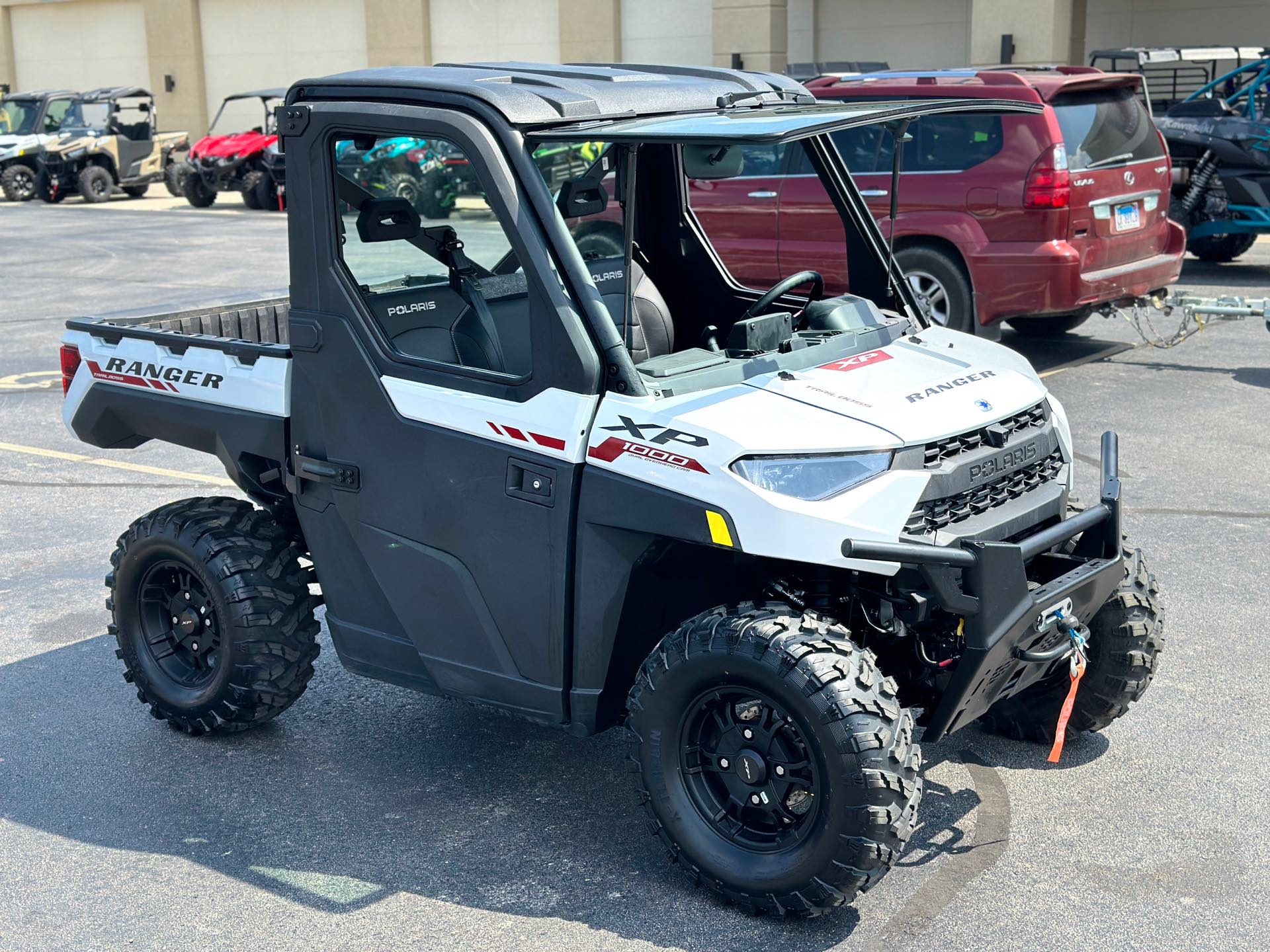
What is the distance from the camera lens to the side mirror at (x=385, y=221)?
431 centimetres

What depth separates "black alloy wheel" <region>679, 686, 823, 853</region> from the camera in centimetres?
371

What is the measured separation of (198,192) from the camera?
27.0m

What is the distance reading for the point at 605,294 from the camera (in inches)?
182

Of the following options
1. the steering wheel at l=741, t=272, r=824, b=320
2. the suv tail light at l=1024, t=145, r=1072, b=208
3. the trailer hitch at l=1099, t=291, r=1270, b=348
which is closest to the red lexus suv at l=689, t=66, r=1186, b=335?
the suv tail light at l=1024, t=145, r=1072, b=208

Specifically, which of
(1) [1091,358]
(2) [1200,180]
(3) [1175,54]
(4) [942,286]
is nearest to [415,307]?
(4) [942,286]

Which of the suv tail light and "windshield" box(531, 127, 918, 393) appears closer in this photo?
"windshield" box(531, 127, 918, 393)

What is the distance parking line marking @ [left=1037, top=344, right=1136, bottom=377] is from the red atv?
17.7 meters

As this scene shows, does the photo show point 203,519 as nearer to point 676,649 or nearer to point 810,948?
point 676,649

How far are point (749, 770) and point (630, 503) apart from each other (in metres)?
0.74

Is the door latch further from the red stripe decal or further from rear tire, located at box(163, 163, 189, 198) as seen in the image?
rear tire, located at box(163, 163, 189, 198)

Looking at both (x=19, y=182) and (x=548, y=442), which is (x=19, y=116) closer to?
(x=19, y=182)

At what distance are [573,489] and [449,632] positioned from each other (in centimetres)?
67

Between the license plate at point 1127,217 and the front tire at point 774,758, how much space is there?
7.24m

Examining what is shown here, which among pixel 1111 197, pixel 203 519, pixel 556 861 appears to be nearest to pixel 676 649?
pixel 556 861
